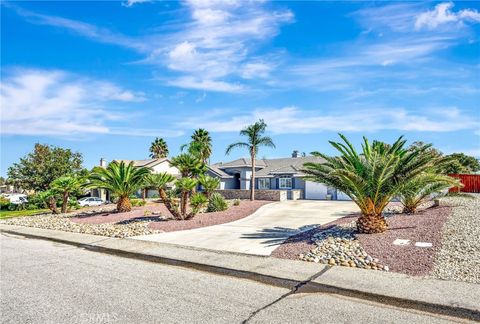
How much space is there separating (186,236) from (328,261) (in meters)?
6.67

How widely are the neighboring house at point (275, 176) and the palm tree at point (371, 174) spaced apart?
837 inches

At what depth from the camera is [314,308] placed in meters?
6.38

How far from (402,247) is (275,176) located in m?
29.2

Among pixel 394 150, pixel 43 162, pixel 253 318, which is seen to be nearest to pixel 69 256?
pixel 253 318

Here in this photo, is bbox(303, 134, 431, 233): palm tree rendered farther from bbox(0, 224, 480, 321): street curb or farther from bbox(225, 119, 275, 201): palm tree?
bbox(225, 119, 275, 201): palm tree

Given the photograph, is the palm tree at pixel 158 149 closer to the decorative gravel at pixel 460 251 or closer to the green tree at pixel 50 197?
the green tree at pixel 50 197

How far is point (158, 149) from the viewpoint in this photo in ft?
199

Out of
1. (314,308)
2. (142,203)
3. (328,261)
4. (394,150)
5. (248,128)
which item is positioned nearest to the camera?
(314,308)

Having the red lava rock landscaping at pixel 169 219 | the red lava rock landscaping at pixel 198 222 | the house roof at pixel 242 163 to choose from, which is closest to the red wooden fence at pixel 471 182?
the red lava rock landscaping at pixel 169 219

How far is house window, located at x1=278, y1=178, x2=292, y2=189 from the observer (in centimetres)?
3808

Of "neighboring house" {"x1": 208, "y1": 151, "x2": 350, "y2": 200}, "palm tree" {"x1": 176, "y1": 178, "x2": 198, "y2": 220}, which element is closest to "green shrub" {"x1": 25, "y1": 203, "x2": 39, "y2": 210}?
"neighboring house" {"x1": 208, "y1": 151, "x2": 350, "y2": 200}

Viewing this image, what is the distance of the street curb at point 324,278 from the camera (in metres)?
6.42

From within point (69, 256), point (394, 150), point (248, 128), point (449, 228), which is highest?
point (248, 128)

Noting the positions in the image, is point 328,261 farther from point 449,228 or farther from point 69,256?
point 69,256
